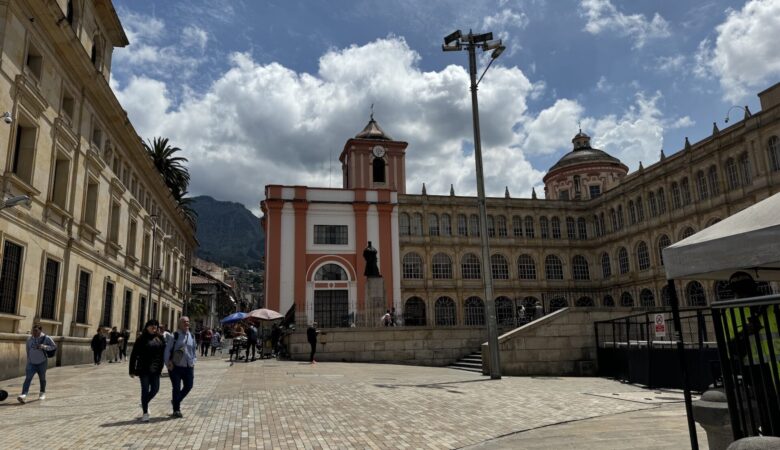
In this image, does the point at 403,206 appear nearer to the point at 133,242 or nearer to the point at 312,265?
the point at 312,265

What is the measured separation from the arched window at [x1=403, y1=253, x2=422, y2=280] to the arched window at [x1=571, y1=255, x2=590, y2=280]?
1416cm

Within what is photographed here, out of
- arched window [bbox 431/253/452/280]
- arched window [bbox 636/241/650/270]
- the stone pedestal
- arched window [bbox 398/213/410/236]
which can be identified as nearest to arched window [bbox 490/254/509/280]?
arched window [bbox 431/253/452/280]

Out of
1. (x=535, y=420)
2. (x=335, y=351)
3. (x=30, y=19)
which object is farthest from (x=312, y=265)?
(x=535, y=420)

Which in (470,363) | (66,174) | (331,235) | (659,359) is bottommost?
(470,363)

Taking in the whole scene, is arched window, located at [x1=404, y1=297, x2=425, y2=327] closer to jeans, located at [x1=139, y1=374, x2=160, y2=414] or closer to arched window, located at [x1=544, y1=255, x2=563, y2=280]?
arched window, located at [x1=544, y1=255, x2=563, y2=280]

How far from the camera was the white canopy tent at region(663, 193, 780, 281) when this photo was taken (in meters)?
4.08

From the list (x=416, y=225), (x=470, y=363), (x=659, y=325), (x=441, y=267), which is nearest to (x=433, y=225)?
(x=416, y=225)

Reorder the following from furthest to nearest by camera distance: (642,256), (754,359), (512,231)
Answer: (512,231), (642,256), (754,359)

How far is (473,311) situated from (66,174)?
33.3 m

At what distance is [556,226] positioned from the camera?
159ft

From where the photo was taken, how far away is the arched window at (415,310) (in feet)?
143

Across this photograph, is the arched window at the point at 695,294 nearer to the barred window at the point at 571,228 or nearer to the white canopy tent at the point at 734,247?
the barred window at the point at 571,228

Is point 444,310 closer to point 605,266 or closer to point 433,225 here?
point 433,225

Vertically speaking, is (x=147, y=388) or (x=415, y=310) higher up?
(x=415, y=310)
